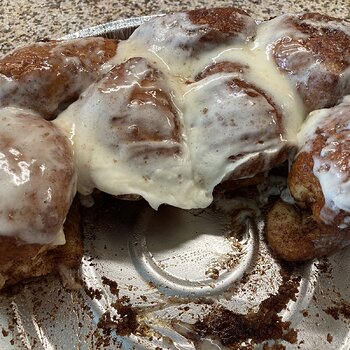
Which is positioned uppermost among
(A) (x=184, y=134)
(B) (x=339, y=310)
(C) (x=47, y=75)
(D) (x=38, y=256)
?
(C) (x=47, y=75)

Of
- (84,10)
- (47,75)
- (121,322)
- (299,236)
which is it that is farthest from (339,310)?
(84,10)

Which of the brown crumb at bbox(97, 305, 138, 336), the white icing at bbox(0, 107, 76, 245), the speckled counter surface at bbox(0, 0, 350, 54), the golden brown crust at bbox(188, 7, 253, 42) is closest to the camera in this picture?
the white icing at bbox(0, 107, 76, 245)

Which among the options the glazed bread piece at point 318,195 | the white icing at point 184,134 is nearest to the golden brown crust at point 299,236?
the glazed bread piece at point 318,195

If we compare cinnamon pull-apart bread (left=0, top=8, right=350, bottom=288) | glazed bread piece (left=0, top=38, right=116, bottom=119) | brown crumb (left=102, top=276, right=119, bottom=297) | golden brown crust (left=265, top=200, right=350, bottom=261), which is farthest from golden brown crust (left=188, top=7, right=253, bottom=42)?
brown crumb (left=102, top=276, right=119, bottom=297)

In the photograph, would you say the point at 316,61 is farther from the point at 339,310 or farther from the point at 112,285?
the point at 112,285

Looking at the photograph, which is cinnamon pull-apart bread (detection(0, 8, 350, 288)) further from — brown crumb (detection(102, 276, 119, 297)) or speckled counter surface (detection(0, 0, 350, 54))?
speckled counter surface (detection(0, 0, 350, 54))

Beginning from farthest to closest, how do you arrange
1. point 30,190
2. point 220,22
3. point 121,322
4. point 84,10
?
1. point 84,10
2. point 220,22
3. point 121,322
4. point 30,190

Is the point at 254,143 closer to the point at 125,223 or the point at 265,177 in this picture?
the point at 265,177

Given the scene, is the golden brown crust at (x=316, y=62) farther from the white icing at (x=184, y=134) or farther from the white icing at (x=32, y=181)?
the white icing at (x=32, y=181)
